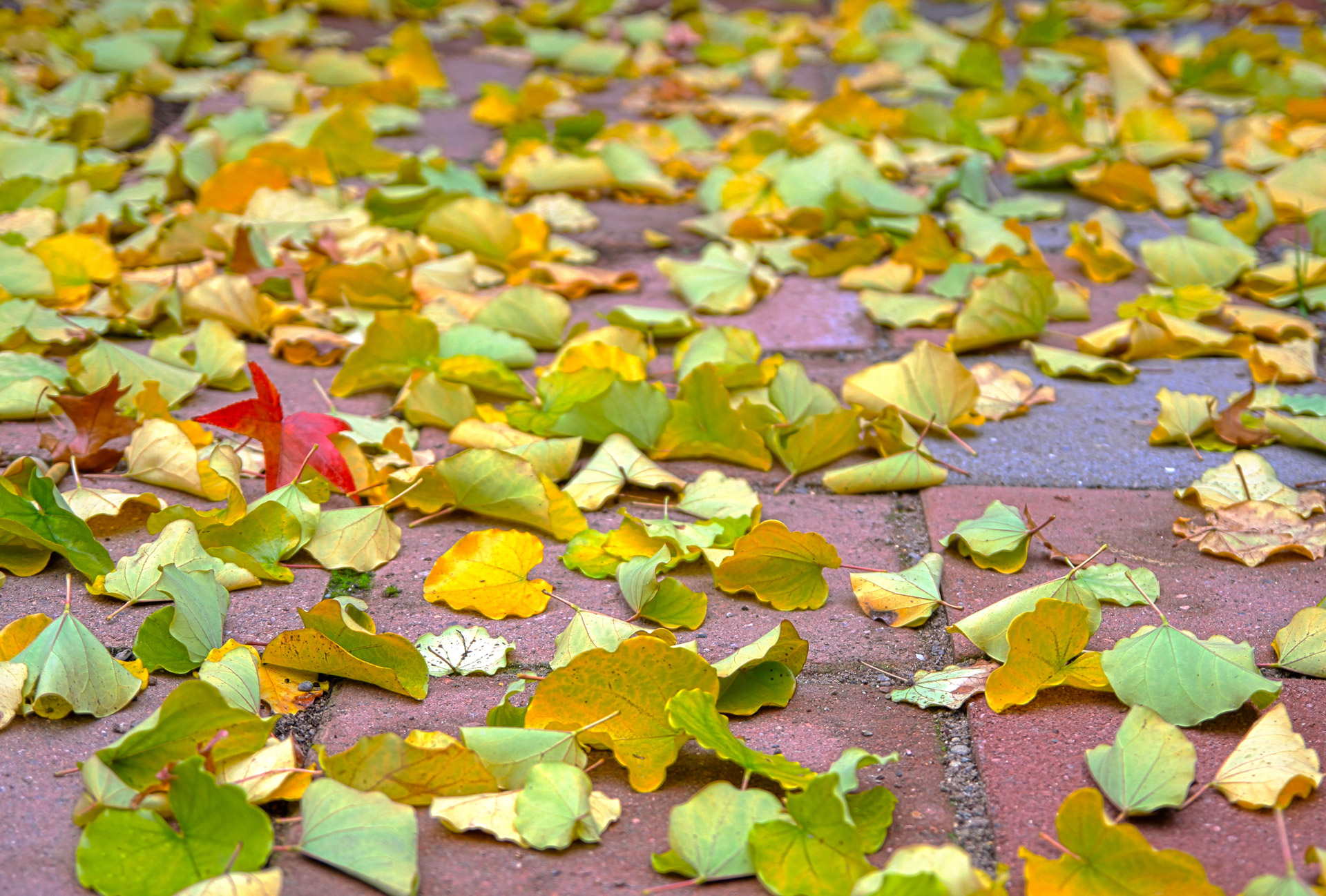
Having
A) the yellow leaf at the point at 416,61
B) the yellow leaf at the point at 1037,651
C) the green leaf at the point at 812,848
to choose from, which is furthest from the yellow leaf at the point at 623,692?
the yellow leaf at the point at 416,61

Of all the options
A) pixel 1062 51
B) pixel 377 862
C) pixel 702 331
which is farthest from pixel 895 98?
pixel 377 862

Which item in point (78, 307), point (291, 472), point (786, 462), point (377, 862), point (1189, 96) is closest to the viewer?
point (377, 862)

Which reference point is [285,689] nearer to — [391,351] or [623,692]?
[623,692]

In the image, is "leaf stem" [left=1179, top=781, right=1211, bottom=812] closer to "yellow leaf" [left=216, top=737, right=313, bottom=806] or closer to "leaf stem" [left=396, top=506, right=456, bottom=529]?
"yellow leaf" [left=216, top=737, right=313, bottom=806]

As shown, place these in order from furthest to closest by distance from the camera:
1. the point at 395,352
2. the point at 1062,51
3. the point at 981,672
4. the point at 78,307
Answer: the point at 1062,51, the point at 78,307, the point at 395,352, the point at 981,672

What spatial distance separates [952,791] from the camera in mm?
770

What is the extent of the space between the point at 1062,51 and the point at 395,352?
2.35m

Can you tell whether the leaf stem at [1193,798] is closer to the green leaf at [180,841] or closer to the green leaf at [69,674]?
the green leaf at [180,841]

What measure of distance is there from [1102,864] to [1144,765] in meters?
0.10

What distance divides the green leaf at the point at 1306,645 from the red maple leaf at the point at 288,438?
795mm

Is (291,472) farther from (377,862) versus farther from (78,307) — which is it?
(78,307)

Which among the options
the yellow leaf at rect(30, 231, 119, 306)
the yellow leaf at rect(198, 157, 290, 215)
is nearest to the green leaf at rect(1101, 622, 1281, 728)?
the yellow leaf at rect(30, 231, 119, 306)

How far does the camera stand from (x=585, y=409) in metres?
1.19

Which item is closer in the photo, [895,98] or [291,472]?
[291,472]
